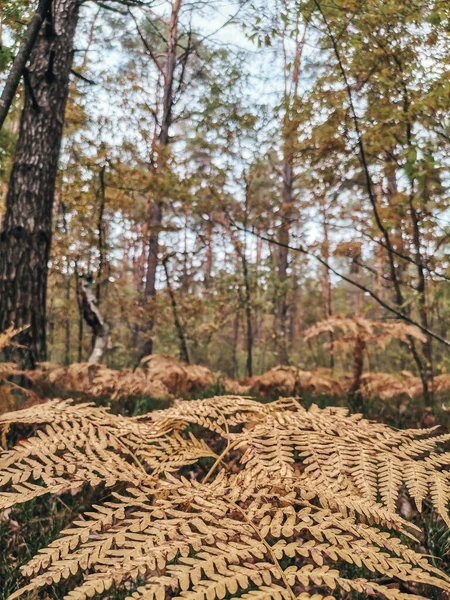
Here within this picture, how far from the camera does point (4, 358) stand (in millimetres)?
3420

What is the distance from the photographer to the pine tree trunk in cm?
373

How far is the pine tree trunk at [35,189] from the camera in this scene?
12.2 ft

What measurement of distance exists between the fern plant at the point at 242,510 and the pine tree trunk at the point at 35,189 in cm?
256

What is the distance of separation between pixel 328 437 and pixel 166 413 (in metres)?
0.59

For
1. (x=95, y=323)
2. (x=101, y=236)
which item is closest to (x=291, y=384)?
(x=95, y=323)

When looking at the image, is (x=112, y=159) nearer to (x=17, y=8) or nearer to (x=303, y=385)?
(x=17, y=8)

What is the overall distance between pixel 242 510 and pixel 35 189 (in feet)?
12.7

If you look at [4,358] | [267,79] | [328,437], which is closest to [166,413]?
[328,437]

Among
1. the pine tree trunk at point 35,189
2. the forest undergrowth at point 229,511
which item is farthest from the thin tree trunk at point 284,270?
the forest undergrowth at point 229,511

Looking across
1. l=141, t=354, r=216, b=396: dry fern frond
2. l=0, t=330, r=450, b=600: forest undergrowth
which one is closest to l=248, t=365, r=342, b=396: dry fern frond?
l=141, t=354, r=216, b=396: dry fern frond

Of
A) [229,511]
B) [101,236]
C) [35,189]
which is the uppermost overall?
[101,236]

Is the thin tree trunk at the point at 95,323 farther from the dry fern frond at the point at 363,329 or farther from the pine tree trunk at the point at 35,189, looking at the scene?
the dry fern frond at the point at 363,329

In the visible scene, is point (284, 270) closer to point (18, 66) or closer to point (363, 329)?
point (363, 329)

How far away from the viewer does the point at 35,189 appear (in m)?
3.90
